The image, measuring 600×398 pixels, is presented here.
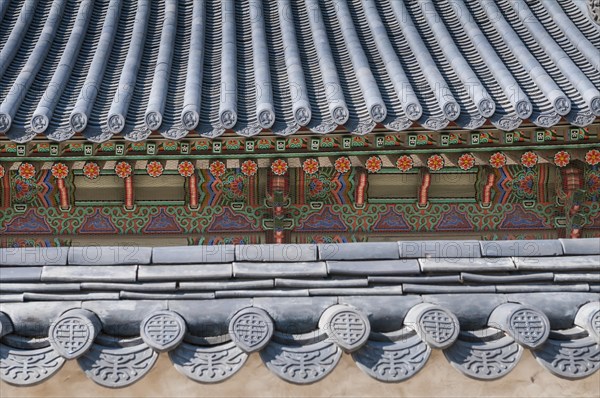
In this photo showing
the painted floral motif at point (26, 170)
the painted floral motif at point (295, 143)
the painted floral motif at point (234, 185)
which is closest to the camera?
the painted floral motif at point (295, 143)

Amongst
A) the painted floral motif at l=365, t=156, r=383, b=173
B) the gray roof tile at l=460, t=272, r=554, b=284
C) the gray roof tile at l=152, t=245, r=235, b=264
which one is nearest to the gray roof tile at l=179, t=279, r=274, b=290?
the gray roof tile at l=152, t=245, r=235, b=264

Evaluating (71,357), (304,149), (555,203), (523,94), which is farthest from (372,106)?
(71,357)

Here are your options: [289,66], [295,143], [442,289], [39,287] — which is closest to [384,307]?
[442,289]

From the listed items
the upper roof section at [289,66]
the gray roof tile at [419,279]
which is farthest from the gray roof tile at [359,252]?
the upper roof section at [289,66]

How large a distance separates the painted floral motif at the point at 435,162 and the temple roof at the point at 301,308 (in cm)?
241

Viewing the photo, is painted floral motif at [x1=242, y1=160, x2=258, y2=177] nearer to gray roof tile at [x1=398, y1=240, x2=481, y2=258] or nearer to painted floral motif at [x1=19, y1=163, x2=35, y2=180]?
painted floral motif at [x1=19, y1=163, x2=35, y2=180]

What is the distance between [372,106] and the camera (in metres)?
4.78

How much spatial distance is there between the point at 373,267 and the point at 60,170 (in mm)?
3106

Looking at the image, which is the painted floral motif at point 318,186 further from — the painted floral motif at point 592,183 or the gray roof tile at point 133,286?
the gray roof tile at point 133,286

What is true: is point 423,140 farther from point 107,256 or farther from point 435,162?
point 107,256

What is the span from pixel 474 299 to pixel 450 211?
3.34 meters

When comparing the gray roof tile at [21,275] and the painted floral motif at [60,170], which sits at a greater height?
the painted floral motif at [60,170]

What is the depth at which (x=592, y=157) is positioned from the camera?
17.0 feet

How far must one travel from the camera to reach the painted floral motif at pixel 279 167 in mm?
5133
